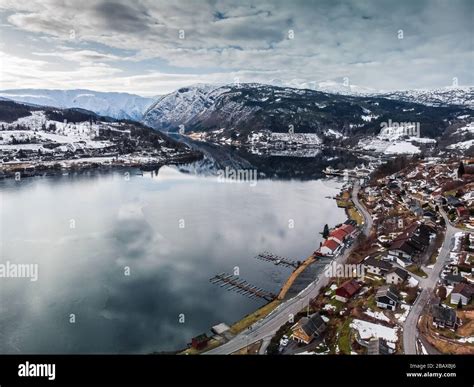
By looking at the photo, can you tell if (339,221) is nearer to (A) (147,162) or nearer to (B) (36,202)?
(B) (36,202)

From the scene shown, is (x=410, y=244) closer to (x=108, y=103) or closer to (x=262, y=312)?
(x=262, y=312)

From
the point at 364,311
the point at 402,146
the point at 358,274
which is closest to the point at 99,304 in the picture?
the point at 364,311

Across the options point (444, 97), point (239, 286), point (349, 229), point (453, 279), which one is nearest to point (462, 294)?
point (453, 279)

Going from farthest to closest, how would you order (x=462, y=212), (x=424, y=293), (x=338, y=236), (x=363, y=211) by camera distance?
1. (x=363, y=211)
2. (x=462, y=212)
3. (x=338, y=236)
4. (x=424, y=293)

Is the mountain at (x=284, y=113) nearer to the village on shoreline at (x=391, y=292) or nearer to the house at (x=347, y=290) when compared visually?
the village on shoreline at (x=391, y=292)

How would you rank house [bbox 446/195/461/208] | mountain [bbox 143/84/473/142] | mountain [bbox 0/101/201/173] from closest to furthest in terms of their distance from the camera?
house [bbox 446/195/461/208], mountain [bbox 0/101/201/173], mountain [bbox 143/84/473/142]

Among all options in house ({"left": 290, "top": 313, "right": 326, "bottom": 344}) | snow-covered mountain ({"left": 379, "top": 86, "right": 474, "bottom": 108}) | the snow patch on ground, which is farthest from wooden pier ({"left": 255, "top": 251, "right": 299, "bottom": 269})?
snow-covered mountain ({"left": 379, "top": 86, "right": 474, "bottom": 108})

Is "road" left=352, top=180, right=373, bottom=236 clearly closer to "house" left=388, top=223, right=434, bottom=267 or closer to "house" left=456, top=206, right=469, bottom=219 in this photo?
"house" left=388, top=223, right=434, bottom=267
